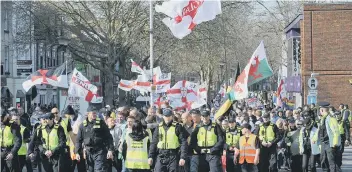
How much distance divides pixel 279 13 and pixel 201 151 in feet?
165

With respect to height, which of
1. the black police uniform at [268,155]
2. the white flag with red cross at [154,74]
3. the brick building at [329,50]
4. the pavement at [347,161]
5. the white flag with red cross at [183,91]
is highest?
the brick building at [329,50]

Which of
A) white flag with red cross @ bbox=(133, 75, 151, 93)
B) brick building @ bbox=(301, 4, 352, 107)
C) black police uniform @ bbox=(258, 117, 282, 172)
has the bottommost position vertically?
black police uniform @ bbox=(258, 117, 282, 172)

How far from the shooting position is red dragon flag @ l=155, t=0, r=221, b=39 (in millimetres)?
21797

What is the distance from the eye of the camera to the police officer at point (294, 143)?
18.8 metres

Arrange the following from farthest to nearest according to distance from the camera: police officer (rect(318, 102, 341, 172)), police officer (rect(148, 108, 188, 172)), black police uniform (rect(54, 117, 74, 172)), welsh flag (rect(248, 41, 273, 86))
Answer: welsh flag (rect(248, 41, 273, 86)) < police officer (rect(318, 102, 341, 172)) < black police uniform (rect(54, 117, 74, 172)) < police officer (rect(148, 108, 188, 172))

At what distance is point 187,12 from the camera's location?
71.8 feet

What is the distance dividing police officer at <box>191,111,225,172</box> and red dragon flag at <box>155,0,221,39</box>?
7.27m

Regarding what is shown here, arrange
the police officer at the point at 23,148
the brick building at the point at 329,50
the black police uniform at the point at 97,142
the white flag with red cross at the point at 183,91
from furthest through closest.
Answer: the brick building at the point at 329,50 < the white flag with red cross at the point at 183,91 < the police officer at the point at 23,148 < the black police uniform at the point at 97,142

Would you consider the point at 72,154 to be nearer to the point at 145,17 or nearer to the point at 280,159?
the point at 280,159

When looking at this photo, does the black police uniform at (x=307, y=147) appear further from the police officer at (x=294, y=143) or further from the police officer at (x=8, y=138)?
the police officer at (x=8, y=138)

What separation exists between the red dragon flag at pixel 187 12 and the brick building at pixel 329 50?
552 inches

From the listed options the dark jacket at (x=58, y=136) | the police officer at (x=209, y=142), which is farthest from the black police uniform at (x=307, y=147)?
the dark jacket at (x=58, y=136)

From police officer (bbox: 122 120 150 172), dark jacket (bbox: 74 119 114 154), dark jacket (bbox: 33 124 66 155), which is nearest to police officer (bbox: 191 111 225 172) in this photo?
police officer (bbox: 122 120 150 172)

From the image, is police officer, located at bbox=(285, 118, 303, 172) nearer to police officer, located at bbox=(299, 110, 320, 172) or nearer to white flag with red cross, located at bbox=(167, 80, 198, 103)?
police officer, located at bbox=(299, 110, 320, 172)
